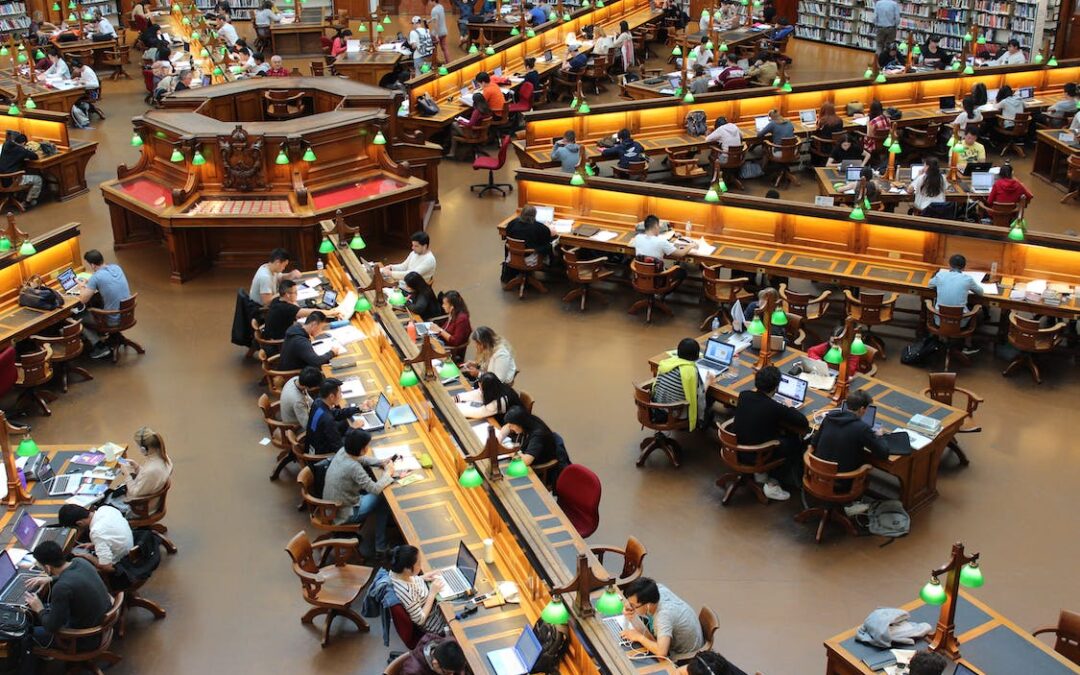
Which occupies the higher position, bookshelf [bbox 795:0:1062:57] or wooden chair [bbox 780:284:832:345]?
bookshelf [bbox 795:0:1062:57]

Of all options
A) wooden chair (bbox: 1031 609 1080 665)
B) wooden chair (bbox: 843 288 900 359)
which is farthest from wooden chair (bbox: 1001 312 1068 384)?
wooden chair (bbox: 1031 609 1080 665)

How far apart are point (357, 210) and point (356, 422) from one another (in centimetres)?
537

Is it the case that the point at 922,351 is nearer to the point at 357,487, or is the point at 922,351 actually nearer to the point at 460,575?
the point at 357,487

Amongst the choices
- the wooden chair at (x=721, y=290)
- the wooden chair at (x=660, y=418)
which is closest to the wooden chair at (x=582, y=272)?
the wooden chair at (x=721, y=290)

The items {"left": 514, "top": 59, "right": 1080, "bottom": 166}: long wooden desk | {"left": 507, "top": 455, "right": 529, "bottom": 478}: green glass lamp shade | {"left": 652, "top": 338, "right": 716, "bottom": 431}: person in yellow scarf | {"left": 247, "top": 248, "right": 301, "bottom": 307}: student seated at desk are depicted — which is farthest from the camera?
{"left": 514, "top": 59, "right": 1080, "bottom": 166}: long wooden desk

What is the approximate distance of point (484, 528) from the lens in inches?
315

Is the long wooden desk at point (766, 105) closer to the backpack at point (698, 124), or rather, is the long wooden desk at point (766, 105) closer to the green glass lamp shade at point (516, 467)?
the backpack at point (698, 124)

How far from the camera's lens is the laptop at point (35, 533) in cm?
813

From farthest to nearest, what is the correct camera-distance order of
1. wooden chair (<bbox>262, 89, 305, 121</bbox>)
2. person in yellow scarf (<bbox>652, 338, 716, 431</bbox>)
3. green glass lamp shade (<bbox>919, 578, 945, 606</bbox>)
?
wooden chair (<bbox>262, 89, 305, 121</bbox>)
person in yellow scarf (<bbox>652, 338, 716, 431</bbox>)
green glass lamp shade (<bbox>919, 578, 945, 606</bbox>)

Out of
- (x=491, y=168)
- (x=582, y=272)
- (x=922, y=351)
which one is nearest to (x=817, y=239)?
(x=922, y=351)

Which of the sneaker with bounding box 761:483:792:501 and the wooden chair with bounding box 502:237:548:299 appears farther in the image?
the wooden chair with bounding box 502:237:548:299

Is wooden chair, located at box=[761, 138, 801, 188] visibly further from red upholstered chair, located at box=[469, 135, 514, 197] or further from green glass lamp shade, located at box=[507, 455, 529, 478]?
green glass lamp shade, located at box=[507, 455, 529, 478]

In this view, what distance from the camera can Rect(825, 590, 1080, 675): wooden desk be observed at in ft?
22.0

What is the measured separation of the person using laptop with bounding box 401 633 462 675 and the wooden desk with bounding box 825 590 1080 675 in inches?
86.4
